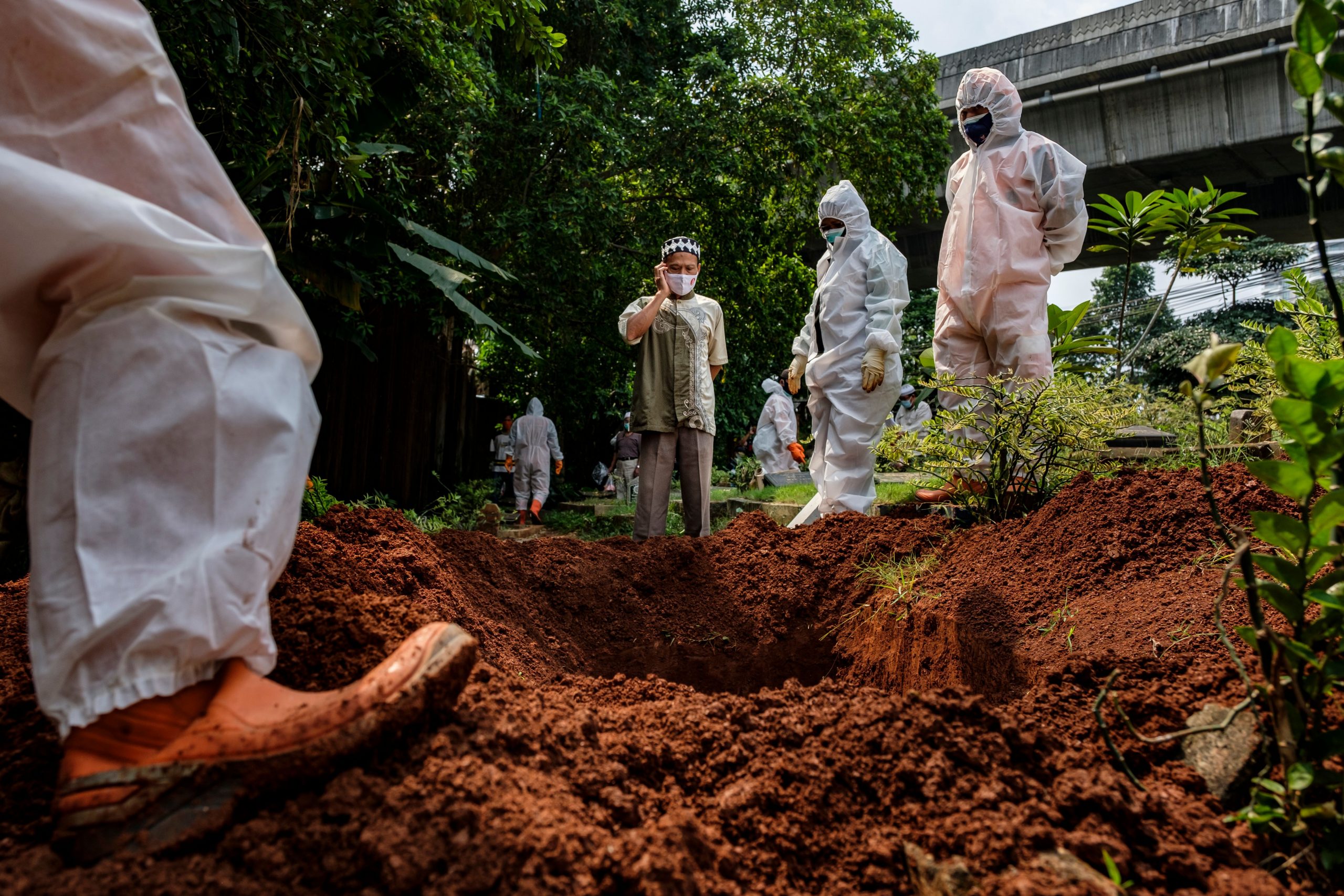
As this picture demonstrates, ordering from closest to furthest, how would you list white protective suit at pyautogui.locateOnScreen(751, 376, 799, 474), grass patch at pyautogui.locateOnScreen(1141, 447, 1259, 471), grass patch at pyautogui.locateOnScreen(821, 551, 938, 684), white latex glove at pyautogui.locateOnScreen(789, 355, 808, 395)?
grass patch at pyautogui.locateOnScreen(821, 551, 938, 684), grass patch at pyautogui.locateOnScreen(1141, 447, 1259, 471), white latex glove at pyautogui.locateOnScreen(789, 355, 808, 395), white protective suit at pyautogui.locateOnScreen(751, 376, 799, 474)

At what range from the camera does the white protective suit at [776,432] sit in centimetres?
1302

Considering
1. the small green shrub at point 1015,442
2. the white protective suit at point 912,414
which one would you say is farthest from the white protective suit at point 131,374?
the white protective suit at point 912,414

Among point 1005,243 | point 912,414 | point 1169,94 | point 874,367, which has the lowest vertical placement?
point 874,367

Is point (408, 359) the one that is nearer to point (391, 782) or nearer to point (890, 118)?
point (890, 118)

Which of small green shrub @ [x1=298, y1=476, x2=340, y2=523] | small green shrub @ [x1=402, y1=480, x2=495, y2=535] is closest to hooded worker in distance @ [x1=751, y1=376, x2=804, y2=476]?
small green shrub @ [x1=402, y1=480, x2=495, y2=535]

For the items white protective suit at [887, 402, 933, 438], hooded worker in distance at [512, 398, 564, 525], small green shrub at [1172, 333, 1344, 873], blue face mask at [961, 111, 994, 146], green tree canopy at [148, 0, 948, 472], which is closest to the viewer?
small green shrub at [1172, 333, 1344, 873]

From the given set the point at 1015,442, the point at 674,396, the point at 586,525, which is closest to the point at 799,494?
the point at 586,525

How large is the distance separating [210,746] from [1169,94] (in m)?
13.1

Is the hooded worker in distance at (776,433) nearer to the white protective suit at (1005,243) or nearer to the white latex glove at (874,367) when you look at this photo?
the white latex glove at (874,367)

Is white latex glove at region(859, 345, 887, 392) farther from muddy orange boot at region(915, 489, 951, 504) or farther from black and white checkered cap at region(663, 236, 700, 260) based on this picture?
black and white checkered cap at region(663, 236, 700, 260)

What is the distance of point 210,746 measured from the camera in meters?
1.14

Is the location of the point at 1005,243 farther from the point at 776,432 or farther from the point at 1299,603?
the point at 776,432

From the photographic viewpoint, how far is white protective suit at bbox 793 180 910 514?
5.48 meters

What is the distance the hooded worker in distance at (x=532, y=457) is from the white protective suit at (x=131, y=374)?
30.1 ft
